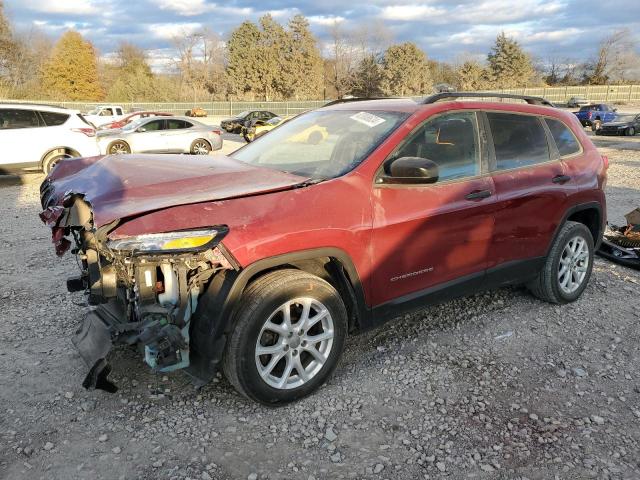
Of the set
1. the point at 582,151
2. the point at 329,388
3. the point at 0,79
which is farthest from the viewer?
the point at 0,79

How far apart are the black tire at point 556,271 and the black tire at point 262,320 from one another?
7.35 ft

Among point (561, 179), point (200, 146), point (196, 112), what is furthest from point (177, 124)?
point (196, 112)

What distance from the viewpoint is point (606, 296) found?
15.9 feet

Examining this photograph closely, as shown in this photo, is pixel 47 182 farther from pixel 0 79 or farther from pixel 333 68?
pixel 333 68

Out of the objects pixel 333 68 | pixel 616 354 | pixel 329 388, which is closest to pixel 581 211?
pixel 616 354

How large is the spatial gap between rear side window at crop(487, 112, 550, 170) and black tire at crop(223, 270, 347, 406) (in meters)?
1.81

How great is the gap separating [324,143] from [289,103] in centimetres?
4591

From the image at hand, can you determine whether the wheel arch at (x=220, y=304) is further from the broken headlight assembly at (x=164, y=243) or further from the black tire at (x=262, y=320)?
the broken headlight assembly at (x=164, y=243)

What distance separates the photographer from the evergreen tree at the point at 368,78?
206 ft

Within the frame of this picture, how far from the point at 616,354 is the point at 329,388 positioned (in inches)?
86.6

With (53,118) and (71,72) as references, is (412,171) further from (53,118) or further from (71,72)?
(71,72)

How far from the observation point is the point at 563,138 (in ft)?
14.6

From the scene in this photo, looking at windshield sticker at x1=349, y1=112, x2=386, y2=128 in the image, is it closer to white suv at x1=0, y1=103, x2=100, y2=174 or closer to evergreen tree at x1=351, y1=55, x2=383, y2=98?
white suv at x1=0, y1=103, x2=100, y2=174

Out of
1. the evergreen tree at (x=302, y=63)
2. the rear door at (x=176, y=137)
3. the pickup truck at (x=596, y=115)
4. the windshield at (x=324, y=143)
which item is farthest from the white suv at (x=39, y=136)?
the evergreen tree at (x=302, y=63)
